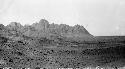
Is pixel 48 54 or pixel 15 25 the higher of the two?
pixel 15 25

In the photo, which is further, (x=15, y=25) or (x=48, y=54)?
(x=15, y=25)

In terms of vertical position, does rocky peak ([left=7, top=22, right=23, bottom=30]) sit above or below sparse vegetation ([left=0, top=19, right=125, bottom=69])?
above

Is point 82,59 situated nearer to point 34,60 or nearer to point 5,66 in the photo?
point 34,60

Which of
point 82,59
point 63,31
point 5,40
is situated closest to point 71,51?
point 82,59

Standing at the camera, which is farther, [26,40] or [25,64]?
[26,40]

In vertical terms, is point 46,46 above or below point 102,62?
above

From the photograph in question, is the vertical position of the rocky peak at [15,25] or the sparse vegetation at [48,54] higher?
the rocky peak at [15,25]

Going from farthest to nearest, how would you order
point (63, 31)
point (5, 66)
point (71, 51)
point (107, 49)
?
point (63, 31) → point (107, 49) → point (71, 51) → point (5, 66)

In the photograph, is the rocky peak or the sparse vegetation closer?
the sparse vegetation

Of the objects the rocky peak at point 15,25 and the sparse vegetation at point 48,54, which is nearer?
the sparse vegetation at point 48,54

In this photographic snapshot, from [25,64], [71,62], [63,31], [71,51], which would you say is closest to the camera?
[25,64]
